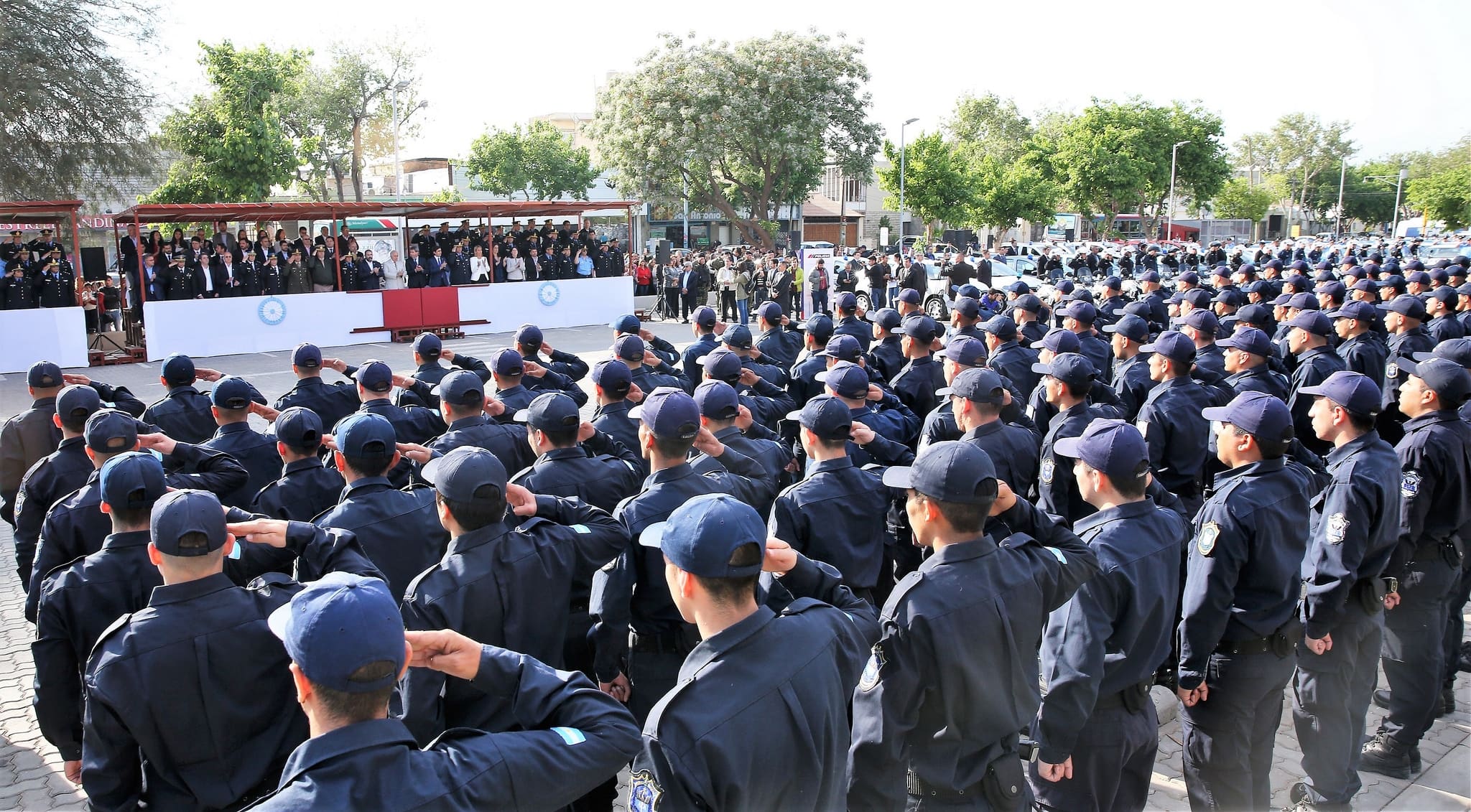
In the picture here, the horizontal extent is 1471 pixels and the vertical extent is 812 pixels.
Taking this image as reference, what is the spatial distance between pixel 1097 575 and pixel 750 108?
36873 millimetres

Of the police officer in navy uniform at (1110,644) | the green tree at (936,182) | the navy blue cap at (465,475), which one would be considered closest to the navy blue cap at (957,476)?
the police officer in navy uniform at (1110,644)

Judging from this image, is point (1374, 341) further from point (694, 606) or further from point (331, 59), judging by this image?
point (331, 59)

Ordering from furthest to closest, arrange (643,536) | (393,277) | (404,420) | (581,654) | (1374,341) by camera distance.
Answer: (393,277)
(1374,341)
(404,420)
(581,654)
(643,536)

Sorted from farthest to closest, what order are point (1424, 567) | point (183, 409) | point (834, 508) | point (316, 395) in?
point (316, 395), point (183, 409), point (1424, 567), point (834, 508)

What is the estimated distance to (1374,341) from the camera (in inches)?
359

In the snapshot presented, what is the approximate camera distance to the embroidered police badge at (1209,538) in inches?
153

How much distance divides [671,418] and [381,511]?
1265 millimetres

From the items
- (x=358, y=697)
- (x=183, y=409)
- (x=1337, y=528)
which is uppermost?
(x=358, y=697)

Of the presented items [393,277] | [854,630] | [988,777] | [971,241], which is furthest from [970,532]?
[971,241]

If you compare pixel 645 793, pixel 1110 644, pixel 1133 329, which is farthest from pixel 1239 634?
pixel 1133 329

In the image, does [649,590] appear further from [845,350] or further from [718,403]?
[845,350]

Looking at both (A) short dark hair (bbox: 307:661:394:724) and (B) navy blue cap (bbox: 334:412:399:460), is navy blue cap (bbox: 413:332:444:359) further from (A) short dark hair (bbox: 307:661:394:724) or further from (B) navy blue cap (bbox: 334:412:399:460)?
(A) short dark hair (bbox: 307:661:394:724)

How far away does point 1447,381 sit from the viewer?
5.09 metres

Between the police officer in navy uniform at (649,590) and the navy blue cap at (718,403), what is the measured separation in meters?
0.63
